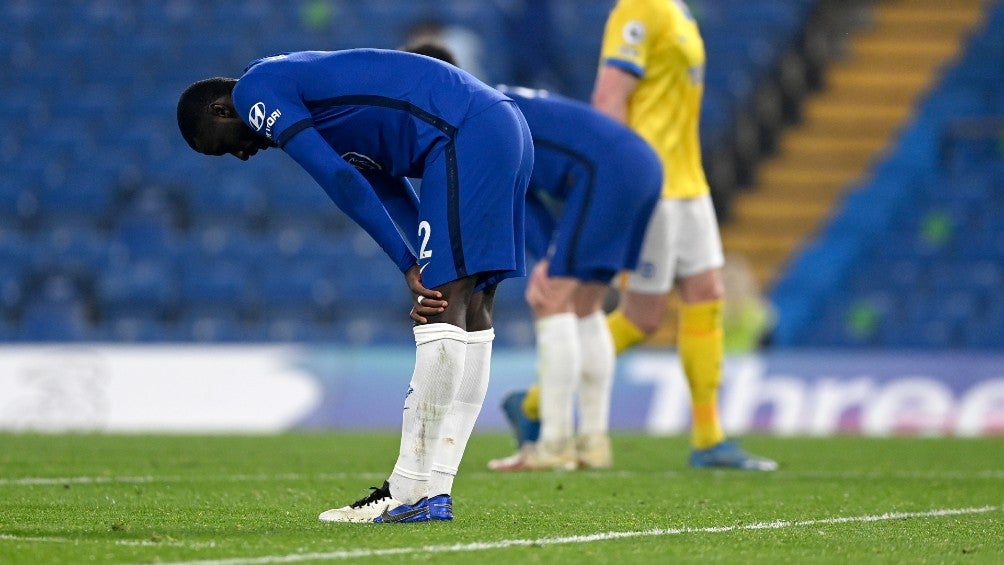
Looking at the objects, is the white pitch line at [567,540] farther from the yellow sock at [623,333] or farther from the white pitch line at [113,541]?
the yellow sock at [623,333]

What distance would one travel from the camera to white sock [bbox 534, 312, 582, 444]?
22.1 ft

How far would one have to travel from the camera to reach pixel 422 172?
4848mm

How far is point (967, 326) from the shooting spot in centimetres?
1411

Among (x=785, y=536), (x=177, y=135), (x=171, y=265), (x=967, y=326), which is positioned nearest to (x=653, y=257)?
(x=785, y=536)

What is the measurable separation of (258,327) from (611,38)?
7.91 metres

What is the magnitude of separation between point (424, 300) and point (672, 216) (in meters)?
2.95

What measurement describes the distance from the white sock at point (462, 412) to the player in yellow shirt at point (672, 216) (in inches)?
91.3

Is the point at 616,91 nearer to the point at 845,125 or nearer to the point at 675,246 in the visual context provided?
the point at 675,246

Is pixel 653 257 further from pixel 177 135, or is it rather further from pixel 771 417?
pixel 177 135

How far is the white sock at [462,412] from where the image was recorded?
186 inches

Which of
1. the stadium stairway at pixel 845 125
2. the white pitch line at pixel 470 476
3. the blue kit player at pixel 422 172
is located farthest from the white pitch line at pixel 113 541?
the stadium stairway at pixel 845 125

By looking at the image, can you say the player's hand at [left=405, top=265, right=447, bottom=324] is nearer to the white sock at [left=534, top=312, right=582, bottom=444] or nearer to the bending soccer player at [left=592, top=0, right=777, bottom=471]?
the white sock at [left=534, top=312, right=582, bottom=444]

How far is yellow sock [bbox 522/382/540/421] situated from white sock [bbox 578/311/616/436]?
0.31m

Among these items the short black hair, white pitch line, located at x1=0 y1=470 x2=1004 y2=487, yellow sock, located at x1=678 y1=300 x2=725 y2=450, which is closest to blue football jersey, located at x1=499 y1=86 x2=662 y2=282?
yellow sock, located at x1=678 y1=300 x2=725 y2=450
